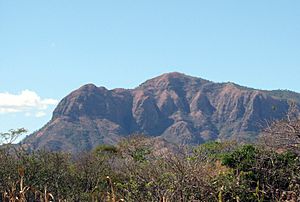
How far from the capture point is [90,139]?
552 feet

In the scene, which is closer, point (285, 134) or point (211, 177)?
point (211, 177)

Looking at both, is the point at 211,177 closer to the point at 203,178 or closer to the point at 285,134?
the point at 203,178

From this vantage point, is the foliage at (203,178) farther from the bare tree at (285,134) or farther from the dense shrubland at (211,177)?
the bare tree at (285,134)

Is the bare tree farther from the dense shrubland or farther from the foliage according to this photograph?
the foliage

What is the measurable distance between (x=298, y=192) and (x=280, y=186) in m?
3.89

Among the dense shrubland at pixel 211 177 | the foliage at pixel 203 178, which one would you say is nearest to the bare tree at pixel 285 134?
the dense shrubland at pixel 211 177

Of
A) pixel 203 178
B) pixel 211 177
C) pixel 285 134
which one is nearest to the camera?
pixel 203 178

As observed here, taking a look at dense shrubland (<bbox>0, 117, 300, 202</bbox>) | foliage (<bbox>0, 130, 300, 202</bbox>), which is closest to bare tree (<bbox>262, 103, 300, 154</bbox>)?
dense shrubland (<bbox>0, 117, 300, 202</bbox>)

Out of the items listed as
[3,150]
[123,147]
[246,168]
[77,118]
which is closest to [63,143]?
[77,118]

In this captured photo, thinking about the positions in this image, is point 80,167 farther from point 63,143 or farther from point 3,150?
point 63,143

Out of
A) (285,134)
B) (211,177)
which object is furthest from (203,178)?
(285,134)

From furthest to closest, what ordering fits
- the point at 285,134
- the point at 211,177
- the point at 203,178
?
the point at 285,134, the point at 211,177, the point at 203,178

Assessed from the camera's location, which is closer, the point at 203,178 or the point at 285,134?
the point at 203,178

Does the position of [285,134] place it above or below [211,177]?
above
